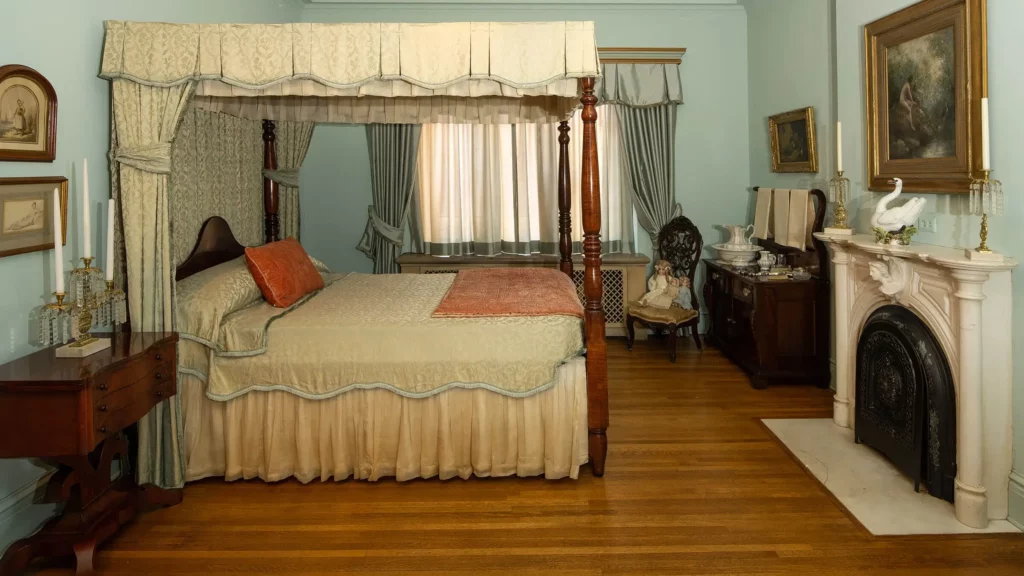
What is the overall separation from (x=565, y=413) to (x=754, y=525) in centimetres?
106

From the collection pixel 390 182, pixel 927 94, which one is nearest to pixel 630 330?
pixel 390 182

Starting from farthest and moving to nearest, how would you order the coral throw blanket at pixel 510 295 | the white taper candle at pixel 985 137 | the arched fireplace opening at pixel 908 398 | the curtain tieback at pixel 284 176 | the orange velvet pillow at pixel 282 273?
the curtain tieback at pixel 284 176 < the orange velvet pillow at pixel 282 273 < the coral throw blanket at pixel 510 295 < the arched fireplace opening at pixel 908 398 < the white taper candle at pixel 985 137

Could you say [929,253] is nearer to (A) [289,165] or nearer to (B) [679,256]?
(B) [679,256]

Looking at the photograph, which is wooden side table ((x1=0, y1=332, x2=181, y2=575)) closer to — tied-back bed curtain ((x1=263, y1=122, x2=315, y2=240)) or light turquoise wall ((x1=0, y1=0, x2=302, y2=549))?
light turquoise wall ((x1=0, y1=0, x2=302, y2=549))

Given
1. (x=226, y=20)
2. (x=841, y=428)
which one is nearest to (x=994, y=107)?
(x=841, y=428)

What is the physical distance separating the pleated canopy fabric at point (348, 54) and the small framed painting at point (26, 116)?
0.46m

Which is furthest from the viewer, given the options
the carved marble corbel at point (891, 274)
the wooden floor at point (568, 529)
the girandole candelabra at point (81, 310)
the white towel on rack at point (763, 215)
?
the white towel on rack at point (763, 215)

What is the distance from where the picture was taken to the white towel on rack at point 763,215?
645cm

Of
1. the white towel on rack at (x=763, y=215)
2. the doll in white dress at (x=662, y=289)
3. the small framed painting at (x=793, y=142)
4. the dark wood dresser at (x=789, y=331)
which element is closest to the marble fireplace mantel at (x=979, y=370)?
the dark wood dresser at (x=789, y=331)

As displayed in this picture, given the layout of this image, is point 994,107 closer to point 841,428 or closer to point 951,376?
point 951,376

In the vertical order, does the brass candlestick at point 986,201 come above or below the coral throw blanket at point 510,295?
above

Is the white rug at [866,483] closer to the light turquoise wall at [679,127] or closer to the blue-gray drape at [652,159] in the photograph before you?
the blue-gray drape at [652,159]

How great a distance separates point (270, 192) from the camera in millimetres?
5645

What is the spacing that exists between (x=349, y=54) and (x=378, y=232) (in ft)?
12.1
